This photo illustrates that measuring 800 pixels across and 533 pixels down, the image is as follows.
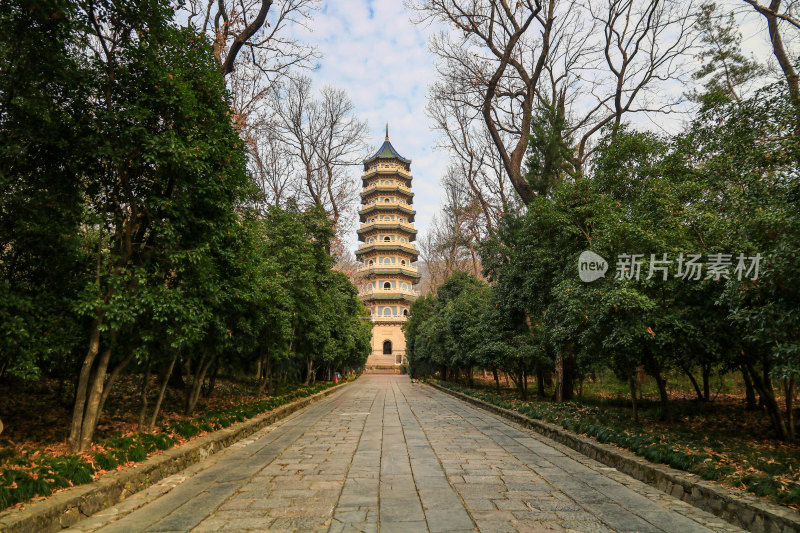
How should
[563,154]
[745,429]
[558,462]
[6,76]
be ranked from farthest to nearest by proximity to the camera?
A: [563,154] < [745,429] < [558,462] < [6,76]

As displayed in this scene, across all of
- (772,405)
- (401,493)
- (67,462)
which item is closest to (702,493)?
(401,493)

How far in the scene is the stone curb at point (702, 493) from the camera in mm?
3376

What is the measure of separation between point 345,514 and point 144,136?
4453 mm

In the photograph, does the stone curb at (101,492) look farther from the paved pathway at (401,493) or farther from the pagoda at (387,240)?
the pagoda at (387,240)

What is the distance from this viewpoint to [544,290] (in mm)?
10664

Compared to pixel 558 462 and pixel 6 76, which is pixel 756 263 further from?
pixel 6 76

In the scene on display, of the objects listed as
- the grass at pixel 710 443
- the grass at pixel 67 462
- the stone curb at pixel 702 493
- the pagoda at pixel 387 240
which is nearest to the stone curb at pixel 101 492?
the grass at pixel 67 462

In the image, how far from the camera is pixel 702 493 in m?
4.08

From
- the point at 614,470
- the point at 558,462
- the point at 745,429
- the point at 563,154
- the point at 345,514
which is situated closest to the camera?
the point at 345,514

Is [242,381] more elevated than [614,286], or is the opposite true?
[614,286]

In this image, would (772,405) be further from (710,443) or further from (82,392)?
(82,392)

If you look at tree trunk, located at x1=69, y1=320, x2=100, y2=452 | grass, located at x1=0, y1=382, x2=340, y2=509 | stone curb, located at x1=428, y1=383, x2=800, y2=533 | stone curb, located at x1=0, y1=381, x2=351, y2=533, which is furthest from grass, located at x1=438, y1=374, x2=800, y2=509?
tree trunk, located at x1=69, y1=320, x2=100, y2=452

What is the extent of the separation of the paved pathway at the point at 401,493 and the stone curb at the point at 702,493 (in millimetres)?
123

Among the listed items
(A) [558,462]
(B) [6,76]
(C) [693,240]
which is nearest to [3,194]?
→ (B) [6,76]
